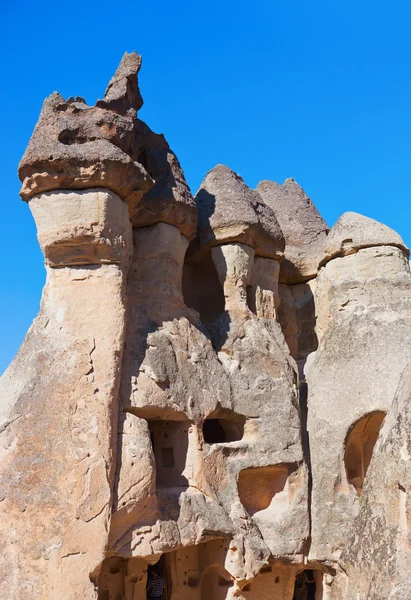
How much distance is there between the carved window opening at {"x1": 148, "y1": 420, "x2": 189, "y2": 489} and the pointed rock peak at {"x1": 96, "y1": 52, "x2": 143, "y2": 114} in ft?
13.2

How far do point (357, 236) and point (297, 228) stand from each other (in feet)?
6.94

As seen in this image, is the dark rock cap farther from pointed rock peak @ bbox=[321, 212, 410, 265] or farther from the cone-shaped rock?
pointed rock peak @ bbox=[321, 212, 410, 265]

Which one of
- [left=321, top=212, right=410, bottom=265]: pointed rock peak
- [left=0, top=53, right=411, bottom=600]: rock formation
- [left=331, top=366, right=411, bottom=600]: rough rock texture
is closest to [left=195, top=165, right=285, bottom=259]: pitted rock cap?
[left=0, top=53, right=411, bottom=600]: rock formation

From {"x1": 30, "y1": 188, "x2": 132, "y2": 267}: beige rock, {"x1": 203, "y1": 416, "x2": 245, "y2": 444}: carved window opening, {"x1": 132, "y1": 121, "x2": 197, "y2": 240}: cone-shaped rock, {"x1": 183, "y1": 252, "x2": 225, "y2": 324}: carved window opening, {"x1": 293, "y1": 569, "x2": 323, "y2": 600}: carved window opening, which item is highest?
{"x1": 132, "y1": 121, "x2": 197, "y2": 240}: cone-shaped rock

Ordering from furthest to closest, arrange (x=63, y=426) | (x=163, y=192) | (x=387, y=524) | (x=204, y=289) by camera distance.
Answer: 1. (x=204, y=289)
2. (x=163, y=192)
3. (x=63, y=426)
4. (x=387, y=524)

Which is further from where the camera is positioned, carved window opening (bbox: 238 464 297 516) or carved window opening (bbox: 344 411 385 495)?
carved window opening (bbox: 344 411 385 495)

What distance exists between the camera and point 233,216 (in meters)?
10.4

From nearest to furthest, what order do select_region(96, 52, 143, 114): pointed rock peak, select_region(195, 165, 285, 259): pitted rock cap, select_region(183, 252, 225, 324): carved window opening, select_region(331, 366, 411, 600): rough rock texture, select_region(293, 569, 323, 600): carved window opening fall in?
select_region(331, 366, 411, 600): rough rock texture, select_region(96, 52, 143, 114): pointed rock peak, select_region(195, 165, 285, 259): pitted rock cap, select_region(183, 252, 225, 324): carved window opening, select_region(293, 569, 323, 600): carved window opening

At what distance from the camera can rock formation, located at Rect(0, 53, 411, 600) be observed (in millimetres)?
7203

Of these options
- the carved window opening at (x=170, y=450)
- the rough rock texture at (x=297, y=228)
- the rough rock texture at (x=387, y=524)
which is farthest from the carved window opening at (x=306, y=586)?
the rough rock texture at (x=387, y=524)

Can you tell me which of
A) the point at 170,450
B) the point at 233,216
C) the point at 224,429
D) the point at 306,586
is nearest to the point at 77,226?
the point at 170,450

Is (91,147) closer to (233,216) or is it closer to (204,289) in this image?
(233,216)

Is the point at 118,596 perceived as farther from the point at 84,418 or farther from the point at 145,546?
the point at 84,418

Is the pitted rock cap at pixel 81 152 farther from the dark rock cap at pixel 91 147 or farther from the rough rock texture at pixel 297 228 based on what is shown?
the rough rock texture at pixel 297 228
